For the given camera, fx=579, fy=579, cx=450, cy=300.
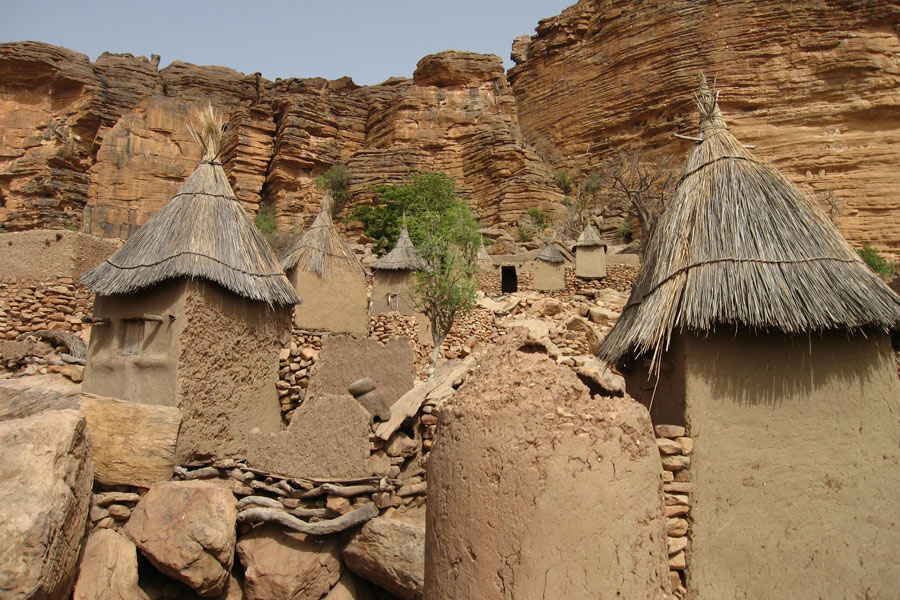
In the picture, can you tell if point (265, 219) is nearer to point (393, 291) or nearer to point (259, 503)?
point (393, 291)

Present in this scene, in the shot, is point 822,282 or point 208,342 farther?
point 208,342

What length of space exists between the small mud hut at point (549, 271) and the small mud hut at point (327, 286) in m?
9.67

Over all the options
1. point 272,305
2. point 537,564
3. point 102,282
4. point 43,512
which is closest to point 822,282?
point 537,564

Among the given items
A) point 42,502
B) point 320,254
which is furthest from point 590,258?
point 42,502

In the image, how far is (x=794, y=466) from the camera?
3719 mm

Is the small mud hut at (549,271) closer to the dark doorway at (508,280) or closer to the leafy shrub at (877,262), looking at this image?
the dark doorway at (508,280)

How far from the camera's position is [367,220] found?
26281 millimetres

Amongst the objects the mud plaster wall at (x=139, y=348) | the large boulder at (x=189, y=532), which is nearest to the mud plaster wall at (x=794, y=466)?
the large boulder at (x=189, y=532)

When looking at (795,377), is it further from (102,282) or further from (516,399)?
(102,282)

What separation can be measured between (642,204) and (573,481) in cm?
2302

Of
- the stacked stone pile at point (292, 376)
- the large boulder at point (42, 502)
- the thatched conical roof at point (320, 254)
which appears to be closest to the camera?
the large boulder at point (42, 502)

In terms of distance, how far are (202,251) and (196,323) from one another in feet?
2.49

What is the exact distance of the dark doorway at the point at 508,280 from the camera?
20312 mm

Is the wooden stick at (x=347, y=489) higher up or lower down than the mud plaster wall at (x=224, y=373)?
lower down
